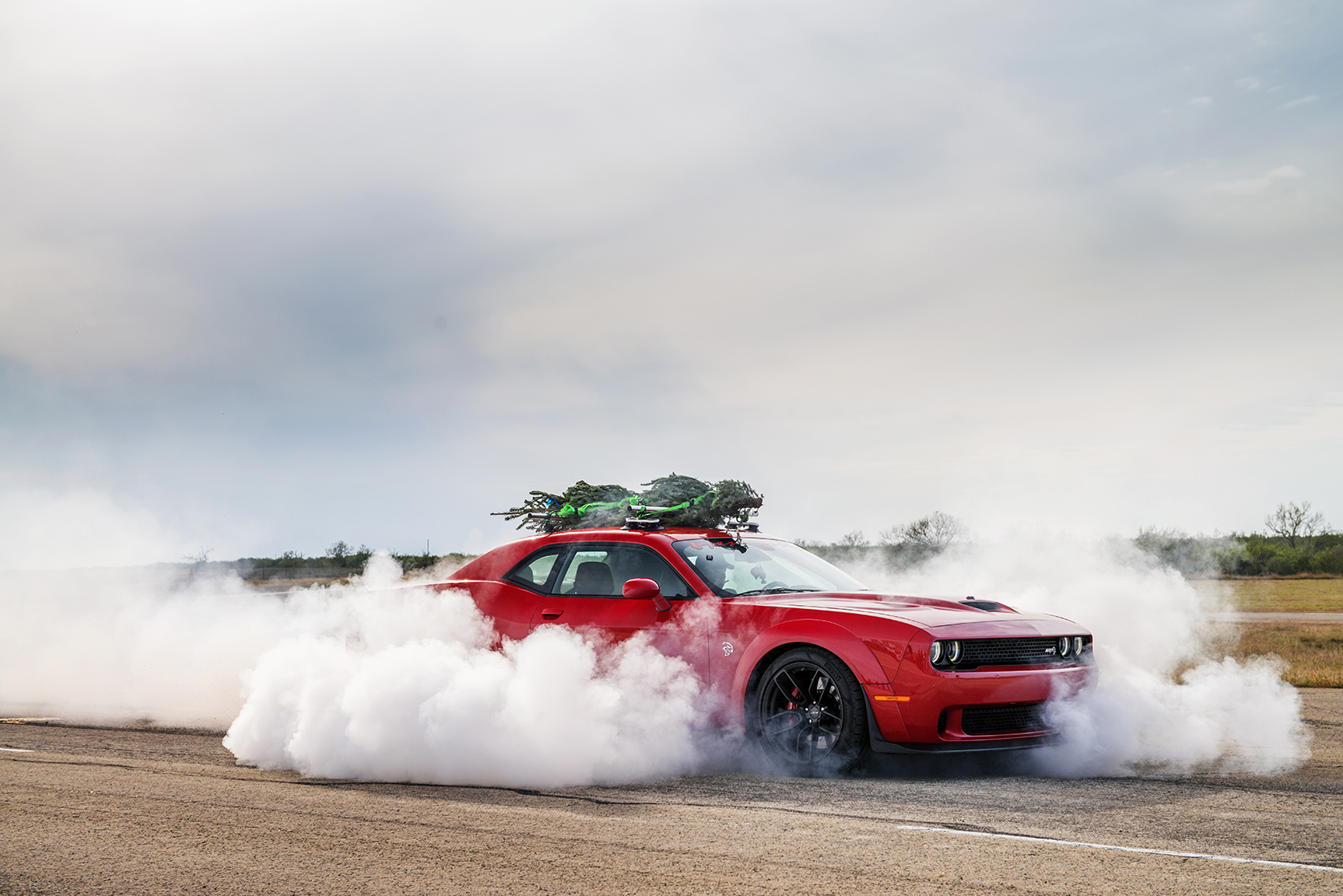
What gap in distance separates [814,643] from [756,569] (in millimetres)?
1238

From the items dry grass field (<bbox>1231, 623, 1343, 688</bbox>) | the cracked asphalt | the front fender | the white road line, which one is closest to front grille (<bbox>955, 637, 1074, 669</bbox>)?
the front fender

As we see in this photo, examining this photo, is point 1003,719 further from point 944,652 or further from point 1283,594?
point 1283,594

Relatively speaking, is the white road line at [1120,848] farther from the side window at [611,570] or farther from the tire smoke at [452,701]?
the side window at [611,570]

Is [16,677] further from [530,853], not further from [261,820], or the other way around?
[530,853]

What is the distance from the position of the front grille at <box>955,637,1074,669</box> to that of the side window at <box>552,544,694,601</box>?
1956 millimetres

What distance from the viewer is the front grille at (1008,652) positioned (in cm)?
651

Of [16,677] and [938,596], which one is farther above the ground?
[938,596]

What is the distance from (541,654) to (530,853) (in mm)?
2783

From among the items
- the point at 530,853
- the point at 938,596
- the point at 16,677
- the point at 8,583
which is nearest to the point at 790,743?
the point at 938,596

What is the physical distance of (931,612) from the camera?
685 centimetres

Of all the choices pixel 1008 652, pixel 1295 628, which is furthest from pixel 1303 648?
pixel 1008 652

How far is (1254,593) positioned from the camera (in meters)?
40.5

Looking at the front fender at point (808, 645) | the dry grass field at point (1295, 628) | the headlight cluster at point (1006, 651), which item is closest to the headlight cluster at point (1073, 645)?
the headlight cluster at point (1006, 651)

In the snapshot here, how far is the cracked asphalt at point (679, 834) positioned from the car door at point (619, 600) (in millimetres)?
1025
